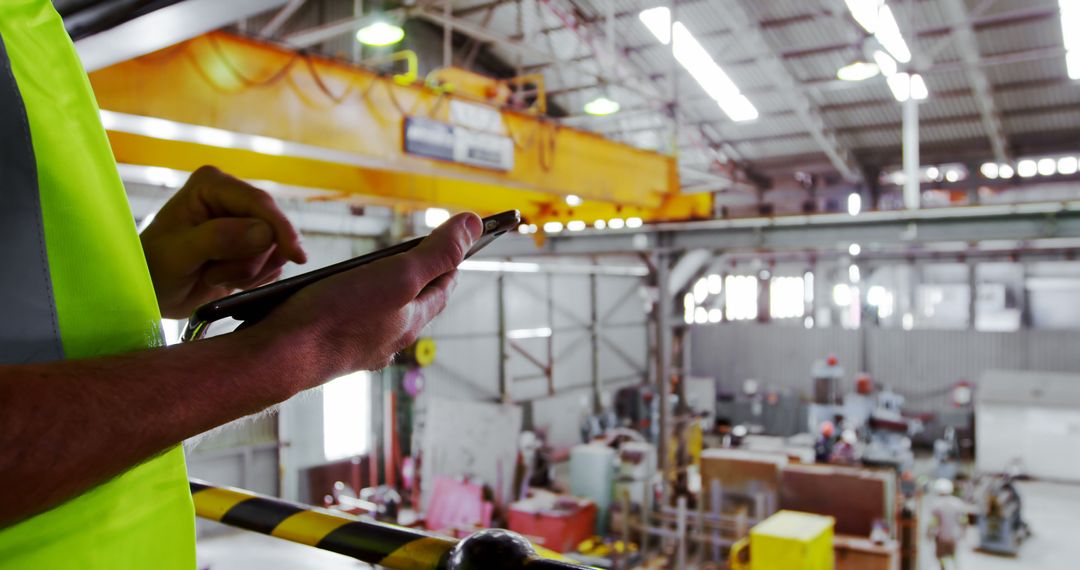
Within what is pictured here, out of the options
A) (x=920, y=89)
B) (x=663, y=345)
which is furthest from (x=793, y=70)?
(x=663, y=345)

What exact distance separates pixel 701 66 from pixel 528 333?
7.47 metres

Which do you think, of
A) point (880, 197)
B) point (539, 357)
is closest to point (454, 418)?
point (539, 357)

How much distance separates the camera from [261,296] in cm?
71

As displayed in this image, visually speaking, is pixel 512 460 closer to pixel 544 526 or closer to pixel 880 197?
pixel 544 526

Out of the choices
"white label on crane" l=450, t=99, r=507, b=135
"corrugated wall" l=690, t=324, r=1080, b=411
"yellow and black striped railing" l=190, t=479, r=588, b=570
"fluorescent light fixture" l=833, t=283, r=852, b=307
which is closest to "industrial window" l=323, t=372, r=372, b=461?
"white label on crane" l=450, t=99, r=507, b=135

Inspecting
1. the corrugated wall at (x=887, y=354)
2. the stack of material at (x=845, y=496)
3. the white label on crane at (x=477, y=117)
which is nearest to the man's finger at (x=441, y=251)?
the white label on crane at (x=477, y=117)

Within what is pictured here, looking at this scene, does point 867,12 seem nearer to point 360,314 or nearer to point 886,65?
point 886,65

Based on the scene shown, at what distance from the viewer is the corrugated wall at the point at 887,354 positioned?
18.2 metres

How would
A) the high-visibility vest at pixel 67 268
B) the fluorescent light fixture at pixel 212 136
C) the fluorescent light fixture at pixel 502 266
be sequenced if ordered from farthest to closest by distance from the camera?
the fluorescent light fixture at pixel 502 266
the fluorescent light fixture at pixel 212 136
the high-visibility vest at pixel 67 268

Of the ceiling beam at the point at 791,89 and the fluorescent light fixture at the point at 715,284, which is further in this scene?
the fluorescent light fixture at the point at 715,284

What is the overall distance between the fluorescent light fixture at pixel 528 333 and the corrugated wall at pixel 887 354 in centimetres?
527

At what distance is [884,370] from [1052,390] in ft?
14.8

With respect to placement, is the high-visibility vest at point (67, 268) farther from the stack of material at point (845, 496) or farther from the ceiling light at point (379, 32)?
the stack of material at point (845, 496)

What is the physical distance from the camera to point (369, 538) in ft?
3.76
